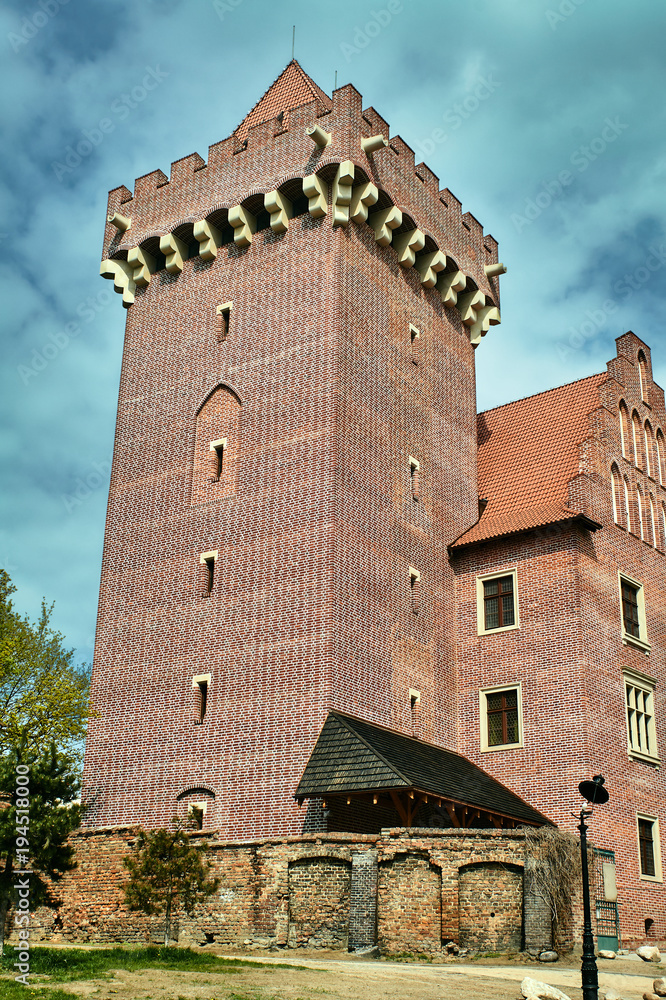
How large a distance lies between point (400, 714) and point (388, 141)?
16.1 meters

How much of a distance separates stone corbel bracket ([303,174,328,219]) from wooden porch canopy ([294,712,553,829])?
13269 millimetres

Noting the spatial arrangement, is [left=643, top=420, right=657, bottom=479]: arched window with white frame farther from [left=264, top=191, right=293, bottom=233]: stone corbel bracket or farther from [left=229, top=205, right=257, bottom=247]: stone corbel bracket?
[left=229, top=205, right=257, bottom=247]: stone corbel bracket

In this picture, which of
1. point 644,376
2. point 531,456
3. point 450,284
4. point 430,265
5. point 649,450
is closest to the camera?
point 531,456

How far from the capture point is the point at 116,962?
56.1ft

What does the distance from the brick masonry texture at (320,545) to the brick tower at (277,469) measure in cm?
7

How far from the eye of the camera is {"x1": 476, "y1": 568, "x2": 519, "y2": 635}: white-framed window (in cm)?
2894

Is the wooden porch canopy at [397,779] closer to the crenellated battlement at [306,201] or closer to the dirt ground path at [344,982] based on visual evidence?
the dirt ground path at [344,982]

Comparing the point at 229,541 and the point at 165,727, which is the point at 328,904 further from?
the point at 229,541

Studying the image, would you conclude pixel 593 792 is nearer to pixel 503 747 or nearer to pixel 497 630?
pixel 503 747

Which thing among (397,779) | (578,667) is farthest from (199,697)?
(578,667)

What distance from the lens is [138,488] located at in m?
29.9

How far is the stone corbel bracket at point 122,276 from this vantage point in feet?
108

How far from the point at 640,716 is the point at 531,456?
8023 millimetres

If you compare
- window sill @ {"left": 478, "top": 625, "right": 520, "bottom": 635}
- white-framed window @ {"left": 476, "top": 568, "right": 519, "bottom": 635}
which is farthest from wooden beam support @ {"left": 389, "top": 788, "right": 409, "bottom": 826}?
white-framed window @ {"left": 476, "top": 568, "right": 519, "bottom": 635}
